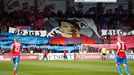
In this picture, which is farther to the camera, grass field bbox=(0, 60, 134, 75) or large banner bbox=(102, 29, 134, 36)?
large banner bbox=(102, 29, 134, 36)

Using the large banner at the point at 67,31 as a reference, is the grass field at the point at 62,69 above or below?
below

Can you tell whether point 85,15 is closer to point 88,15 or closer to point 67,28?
point 88,15

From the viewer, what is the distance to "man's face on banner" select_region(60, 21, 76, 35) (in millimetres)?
59500

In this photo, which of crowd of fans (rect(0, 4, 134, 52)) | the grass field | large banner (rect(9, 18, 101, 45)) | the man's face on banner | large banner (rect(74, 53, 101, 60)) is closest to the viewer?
the grass field

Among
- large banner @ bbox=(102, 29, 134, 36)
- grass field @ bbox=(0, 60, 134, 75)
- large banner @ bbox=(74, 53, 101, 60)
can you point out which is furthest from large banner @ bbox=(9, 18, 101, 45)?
grass field @ bbox=(0, 60, 134, 75)

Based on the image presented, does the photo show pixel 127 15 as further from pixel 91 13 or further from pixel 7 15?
pixel 7 15

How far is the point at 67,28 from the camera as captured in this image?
197 ft

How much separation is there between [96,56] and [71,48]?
4034mm

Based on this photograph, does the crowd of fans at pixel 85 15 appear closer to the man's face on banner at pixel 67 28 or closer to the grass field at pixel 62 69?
the man's face on banner at pixel 67 28

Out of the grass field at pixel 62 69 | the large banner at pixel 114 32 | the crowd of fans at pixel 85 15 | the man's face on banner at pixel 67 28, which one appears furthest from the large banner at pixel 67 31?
the grass field at pixel 62 69

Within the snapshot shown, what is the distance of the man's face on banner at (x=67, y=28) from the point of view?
5950 cm

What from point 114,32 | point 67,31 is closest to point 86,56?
point 67,31

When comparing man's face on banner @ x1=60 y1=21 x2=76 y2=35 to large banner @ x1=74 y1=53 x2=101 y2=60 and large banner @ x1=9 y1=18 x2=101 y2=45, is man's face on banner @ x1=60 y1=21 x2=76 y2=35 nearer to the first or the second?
large banner @ x1=9 y1=18 x2=101 y2=45

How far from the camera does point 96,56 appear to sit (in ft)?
168
